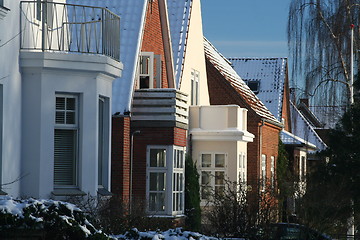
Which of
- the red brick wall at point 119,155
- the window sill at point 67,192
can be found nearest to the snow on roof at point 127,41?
the red brick wall at point 119,155

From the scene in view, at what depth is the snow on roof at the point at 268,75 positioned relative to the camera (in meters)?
47.5

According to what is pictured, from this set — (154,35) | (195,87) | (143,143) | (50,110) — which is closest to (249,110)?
(195,87)

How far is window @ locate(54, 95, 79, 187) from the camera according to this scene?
1875 cm

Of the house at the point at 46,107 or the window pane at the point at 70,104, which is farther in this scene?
the window pane at the point at 70,104

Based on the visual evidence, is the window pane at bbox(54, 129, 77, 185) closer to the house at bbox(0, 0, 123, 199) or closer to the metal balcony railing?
the house at bbox(0, 0, 123, 199)

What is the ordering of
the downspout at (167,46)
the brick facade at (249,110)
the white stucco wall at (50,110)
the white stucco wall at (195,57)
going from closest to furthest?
the white stucco wall at (50,110) → the downspout at (167,46) → the white stucco wall at (195,57) → the brick facade at (249,110)

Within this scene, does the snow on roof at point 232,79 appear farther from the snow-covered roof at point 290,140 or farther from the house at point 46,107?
the house at point 46,107

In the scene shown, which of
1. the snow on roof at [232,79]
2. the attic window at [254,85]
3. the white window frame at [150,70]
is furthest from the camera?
the attic window at [254,85]

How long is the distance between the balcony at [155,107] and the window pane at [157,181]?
4.76 feet

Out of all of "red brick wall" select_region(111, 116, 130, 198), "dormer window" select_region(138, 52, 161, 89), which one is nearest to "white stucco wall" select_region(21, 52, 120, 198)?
"red brick wall" select_region(111, 116, 130, 198)

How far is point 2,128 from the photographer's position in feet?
56.4

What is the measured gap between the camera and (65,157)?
18.8 meters

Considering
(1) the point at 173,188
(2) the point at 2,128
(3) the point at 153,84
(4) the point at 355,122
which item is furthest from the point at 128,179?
(2) the point at 2,128

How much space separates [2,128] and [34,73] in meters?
1.62
